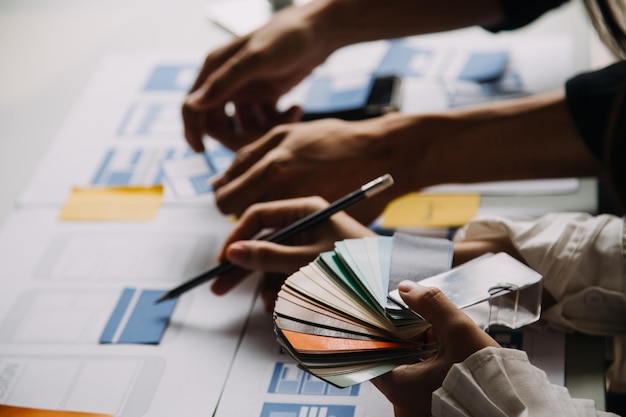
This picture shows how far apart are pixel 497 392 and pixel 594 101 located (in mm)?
486

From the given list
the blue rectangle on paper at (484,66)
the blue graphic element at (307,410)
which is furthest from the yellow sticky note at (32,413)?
the blue rectangle on paper at (484,66)

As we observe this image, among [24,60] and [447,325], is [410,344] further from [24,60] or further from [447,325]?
[24,60]

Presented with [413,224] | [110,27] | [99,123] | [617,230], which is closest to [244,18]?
[110,27]

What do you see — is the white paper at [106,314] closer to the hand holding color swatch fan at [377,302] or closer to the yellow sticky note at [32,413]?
the yellow sticky note at [32,413]

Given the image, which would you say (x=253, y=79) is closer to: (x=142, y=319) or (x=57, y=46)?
(x=142, y=319)

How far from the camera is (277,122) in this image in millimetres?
1274

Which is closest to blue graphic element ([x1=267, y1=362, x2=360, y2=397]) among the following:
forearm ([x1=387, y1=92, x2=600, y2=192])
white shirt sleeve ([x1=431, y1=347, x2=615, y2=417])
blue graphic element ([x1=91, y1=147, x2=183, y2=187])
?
white shirt sleeve ([x1=431, y1=347, x2=615, y2=417])

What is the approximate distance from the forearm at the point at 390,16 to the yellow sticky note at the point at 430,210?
300mm

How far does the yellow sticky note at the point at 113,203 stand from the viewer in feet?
3.79

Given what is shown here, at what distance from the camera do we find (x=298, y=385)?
85 cm

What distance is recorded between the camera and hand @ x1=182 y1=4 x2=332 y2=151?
1218 millimetres

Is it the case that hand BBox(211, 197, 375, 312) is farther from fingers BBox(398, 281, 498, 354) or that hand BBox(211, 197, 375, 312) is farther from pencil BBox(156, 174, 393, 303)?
fingers BBox(398, 281, 498, 354)

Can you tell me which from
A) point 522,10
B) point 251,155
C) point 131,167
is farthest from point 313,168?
point 522,10

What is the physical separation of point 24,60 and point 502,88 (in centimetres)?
85
